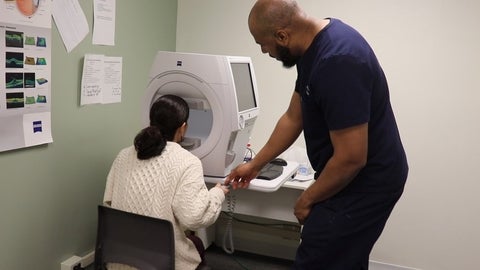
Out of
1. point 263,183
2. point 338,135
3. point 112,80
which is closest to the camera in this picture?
point 338,135

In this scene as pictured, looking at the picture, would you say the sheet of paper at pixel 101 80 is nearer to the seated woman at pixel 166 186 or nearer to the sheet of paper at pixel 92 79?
the sheet of paper at pixel 92 79

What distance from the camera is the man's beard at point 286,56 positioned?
143 cm

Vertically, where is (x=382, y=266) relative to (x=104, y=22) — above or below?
below

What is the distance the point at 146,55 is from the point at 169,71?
78 cm

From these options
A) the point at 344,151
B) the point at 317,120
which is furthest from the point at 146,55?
the point at 344,151

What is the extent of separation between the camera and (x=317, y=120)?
4.71ft

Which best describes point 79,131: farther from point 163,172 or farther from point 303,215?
point 303,215

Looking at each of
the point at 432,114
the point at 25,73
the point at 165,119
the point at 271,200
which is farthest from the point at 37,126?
the point at 432,114

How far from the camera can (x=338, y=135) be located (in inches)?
50.4

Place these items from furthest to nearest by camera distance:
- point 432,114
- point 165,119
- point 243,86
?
point 432,114 → point 243,86 → point 165,119

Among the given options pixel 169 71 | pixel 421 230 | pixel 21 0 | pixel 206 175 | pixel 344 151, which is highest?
pixel 21 0

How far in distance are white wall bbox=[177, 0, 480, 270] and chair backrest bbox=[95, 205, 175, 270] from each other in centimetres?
170

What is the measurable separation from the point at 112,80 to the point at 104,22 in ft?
0.98

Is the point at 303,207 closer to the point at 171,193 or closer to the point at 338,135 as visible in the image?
the point at 338,135
